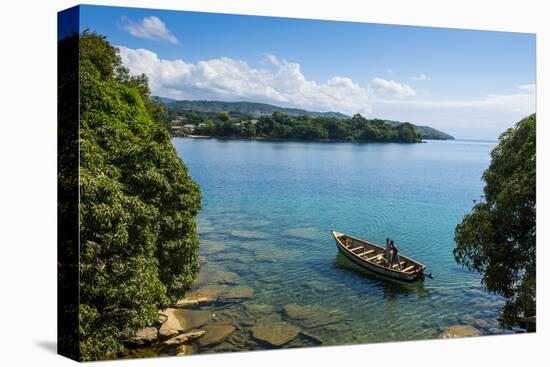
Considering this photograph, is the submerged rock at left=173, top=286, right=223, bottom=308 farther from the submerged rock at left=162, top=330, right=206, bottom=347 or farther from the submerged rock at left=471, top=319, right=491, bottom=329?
the submerged rock at left=471, top=319, right=491, bottom=329

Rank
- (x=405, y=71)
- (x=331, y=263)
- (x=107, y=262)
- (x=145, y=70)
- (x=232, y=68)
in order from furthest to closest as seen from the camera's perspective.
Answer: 1. (x=331, y=263)
2. (x=405, y=71)
3. (x=232, y=68)
4. (x=145, y=70)
5. (x=107, y=262)

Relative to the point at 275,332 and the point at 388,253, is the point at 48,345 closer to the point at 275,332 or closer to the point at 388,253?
the point at 275,332

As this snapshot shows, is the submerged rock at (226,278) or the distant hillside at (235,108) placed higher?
the distant hillside at (235,108)

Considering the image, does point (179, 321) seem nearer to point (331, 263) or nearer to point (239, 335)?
point (239, 335)

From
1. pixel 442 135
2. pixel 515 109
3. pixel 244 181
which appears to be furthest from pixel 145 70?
pixel 515 109

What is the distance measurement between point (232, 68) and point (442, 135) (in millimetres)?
3597

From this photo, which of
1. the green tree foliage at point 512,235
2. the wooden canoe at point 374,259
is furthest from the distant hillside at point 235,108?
the green tree foliage at point 512,235

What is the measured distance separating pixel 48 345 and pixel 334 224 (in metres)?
4.44

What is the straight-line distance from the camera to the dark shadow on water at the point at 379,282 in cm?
1006

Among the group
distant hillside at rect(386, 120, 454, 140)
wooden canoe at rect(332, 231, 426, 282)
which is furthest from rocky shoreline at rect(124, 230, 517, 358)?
distant hillside at rect(386, 120, 454, 140)

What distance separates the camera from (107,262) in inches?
288

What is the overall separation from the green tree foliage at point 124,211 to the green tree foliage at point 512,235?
13.6 ft

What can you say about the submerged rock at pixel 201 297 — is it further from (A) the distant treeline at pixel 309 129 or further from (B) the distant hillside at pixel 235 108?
(B) the distant hillside at pixel 235 108

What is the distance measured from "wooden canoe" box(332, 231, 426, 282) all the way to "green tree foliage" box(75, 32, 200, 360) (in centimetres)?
257
